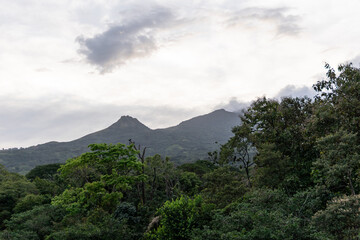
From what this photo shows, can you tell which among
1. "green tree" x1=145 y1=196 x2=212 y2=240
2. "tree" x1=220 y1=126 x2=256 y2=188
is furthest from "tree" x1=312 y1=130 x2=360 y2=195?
"tree" x1=220 y1=126 x2=256 y2=188

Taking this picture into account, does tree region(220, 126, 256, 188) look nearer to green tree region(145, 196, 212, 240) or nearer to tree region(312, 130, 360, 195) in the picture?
green tree region(145, 196, 212, 240)

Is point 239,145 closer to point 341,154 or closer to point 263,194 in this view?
point 263,194

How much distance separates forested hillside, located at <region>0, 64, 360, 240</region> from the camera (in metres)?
9.60

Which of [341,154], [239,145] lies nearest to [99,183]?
[239,145]

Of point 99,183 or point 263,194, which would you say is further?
point 99,183

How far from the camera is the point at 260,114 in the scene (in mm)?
18969

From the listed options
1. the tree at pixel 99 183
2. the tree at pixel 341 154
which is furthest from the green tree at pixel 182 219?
the tree at pixel 341 154

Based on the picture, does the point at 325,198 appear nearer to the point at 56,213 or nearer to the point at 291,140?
the point at 291,140

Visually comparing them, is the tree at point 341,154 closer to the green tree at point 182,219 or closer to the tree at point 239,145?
the green tree at point 182,219

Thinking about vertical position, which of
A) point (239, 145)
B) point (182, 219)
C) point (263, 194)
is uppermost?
point (239, 145)

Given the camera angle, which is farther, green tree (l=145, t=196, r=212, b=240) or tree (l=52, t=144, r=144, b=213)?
tree (l=52, t=144, r=144, b=213)

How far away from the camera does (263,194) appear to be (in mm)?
11992

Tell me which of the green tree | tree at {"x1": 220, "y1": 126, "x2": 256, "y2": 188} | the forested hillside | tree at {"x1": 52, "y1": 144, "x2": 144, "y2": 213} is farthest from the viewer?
tree at {"x1": 220, "y1": 126, "x2": 256, "y2": 188}

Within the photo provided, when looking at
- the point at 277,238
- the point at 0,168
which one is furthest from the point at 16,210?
the point at 277,238
